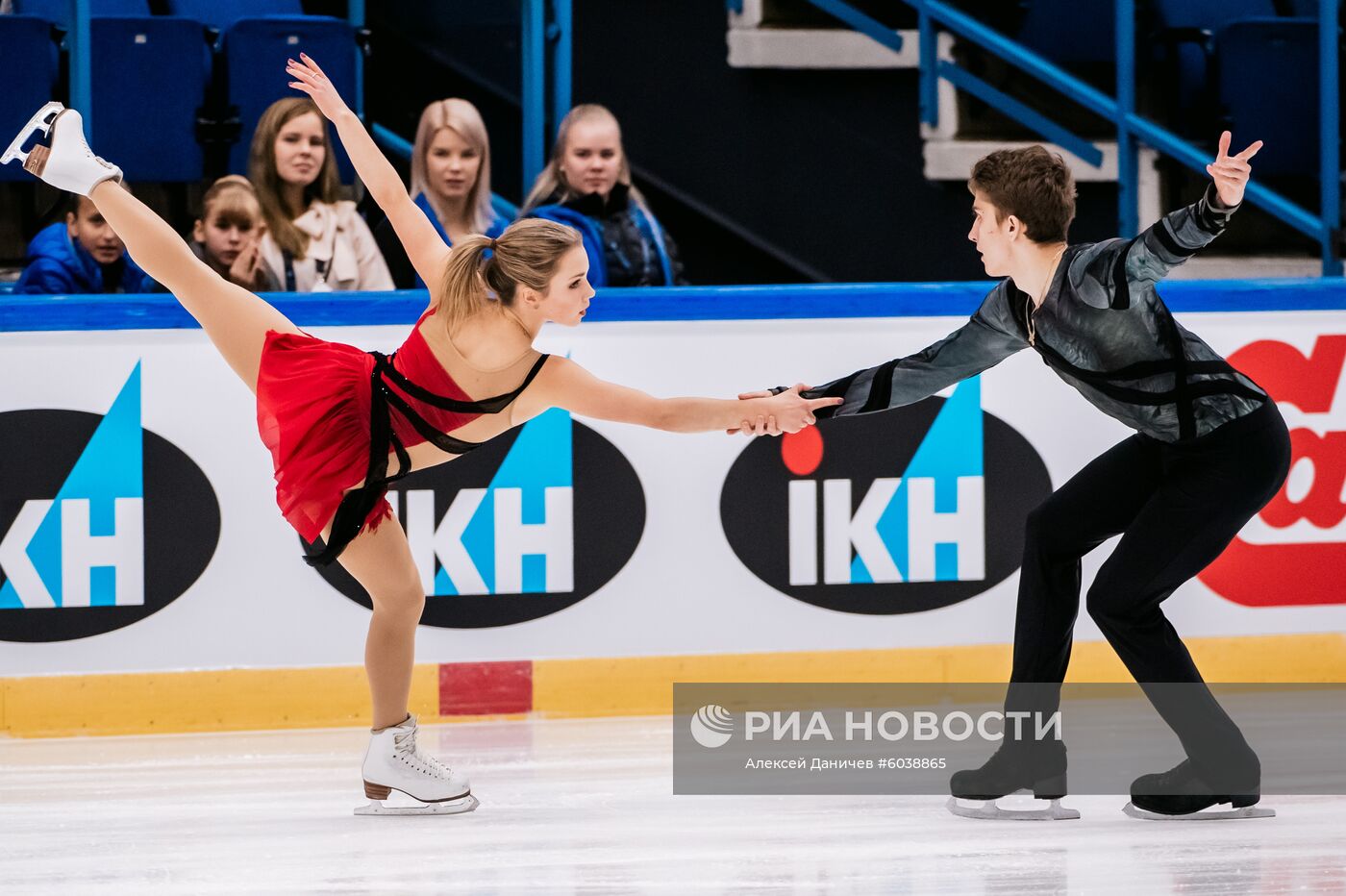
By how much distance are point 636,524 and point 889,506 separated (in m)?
0.66

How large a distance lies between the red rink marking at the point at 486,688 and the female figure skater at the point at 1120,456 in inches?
53.2

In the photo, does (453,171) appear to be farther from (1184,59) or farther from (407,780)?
(1184,59)

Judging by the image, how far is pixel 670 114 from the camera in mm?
6969

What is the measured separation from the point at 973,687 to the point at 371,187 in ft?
6.78

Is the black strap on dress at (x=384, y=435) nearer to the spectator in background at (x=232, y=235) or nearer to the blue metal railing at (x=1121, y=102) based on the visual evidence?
the spectator in background at (x=232, y=235)

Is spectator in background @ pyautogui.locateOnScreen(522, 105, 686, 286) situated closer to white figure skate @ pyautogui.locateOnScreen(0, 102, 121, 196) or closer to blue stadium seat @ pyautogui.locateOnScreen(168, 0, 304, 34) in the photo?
white figure skate @ pyautogui.locateOnScreen(0, 102, 121, 196)

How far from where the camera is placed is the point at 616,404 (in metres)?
3.41

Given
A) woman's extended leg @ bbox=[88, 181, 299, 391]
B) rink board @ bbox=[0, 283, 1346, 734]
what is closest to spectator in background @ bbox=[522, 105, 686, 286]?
rink board @ bbox=[0, 283, 1346, 734]

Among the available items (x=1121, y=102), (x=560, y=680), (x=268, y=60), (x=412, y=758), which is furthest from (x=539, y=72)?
(x=412, y=758)

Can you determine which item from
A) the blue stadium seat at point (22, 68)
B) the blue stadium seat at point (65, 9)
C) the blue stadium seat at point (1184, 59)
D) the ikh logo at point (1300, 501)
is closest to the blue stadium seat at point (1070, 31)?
the blue stadium seat at point (1184, 59)

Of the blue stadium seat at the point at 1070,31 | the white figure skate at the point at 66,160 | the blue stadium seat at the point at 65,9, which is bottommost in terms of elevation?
the white figure skate at the point at 66,160

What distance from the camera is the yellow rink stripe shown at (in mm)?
4383

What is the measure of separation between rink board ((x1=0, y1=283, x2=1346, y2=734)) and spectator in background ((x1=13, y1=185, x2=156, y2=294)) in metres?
0.28

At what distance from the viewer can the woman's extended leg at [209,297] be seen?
3598 millimetres
